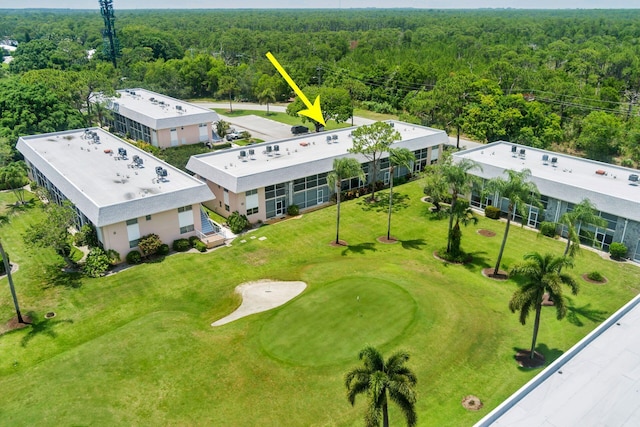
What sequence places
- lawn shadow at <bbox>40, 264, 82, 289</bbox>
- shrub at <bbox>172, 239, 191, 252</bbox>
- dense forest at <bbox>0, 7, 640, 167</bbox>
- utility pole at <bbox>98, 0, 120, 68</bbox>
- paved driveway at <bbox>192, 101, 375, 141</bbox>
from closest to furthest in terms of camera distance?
lawn shadow at <bbox>40, 264, 82, 289</bbox> < shrub at <bbox>172, 239, 191, 252</bbox> < dense forest at <bbox>0, 7, 640, 167</bbox> < paved driveway at <bbox>192, 101, 375, 141</bbox> < utility pole at <bbox>98, 0, 120, 68</bbox>

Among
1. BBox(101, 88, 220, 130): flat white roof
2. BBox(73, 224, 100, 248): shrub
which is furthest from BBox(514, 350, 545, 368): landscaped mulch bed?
BBox(101, 88, 220, 130): flat white roof

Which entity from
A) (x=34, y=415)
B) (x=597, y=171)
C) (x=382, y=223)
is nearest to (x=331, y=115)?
(x=382, y=223)

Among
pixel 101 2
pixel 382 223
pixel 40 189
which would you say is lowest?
pixel 382 223

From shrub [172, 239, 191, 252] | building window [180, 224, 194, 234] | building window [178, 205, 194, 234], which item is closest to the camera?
shrub [172, 239, 191, 252]

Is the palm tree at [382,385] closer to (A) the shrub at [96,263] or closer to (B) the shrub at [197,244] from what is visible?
(B) the shrub at [197,244]

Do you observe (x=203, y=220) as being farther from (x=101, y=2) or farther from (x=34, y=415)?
(x=101, y=2)

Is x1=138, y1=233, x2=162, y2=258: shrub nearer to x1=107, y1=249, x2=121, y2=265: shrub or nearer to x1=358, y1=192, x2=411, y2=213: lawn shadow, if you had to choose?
x1=107, y1=249, x2=121, y2=265: shrub
